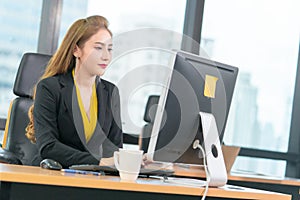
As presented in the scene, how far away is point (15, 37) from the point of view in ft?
12.4

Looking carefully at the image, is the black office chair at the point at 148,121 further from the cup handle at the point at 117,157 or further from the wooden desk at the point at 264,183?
the cup handle at the point at 117,157

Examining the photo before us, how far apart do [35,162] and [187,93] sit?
31.6 inches

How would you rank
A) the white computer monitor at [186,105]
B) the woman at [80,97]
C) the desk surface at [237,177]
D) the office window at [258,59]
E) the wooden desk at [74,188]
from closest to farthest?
the wooden desk at [74,188] < the white computer monitor at [186,105] < the woman at [80,97] < the desk surface at [237,177] < the office window at [258,59]

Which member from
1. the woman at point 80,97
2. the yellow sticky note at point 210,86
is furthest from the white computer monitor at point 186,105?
the woman at point 80,97

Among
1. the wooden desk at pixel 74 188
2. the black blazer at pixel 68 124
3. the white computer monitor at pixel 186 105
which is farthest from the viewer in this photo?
the black blazer at pixel 68 124

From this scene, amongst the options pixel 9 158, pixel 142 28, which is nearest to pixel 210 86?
pixel 9 158

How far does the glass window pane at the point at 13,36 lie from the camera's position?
373 centimetres

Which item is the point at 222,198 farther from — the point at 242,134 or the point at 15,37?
the point at 242,134

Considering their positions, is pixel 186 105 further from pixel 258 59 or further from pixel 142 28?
pixel 258 59

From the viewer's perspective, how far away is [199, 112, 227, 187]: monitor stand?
1.97 m

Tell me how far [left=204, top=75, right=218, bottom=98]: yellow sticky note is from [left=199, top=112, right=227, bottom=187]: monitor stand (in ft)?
0.24

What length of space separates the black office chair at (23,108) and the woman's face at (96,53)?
39 centimetres

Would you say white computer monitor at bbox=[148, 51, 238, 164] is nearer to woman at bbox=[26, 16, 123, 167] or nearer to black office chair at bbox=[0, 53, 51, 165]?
woman at bbox=[26, 16, 123, 167]

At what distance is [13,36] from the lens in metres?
3.78
